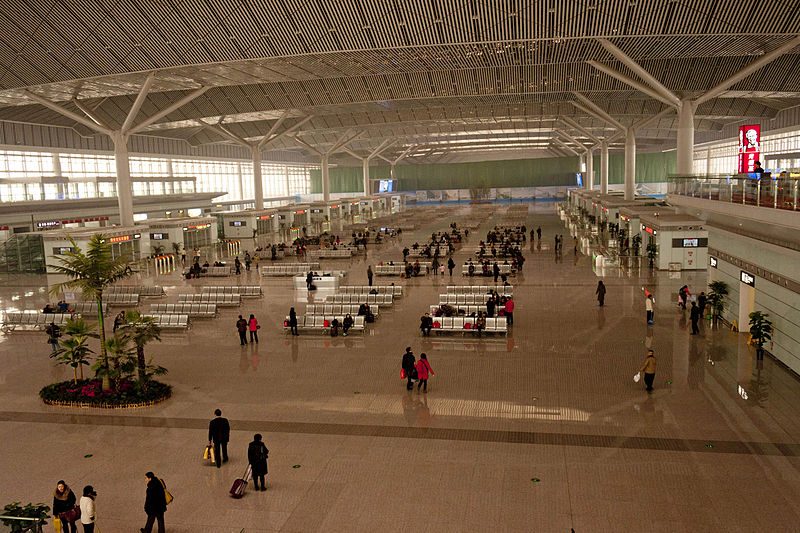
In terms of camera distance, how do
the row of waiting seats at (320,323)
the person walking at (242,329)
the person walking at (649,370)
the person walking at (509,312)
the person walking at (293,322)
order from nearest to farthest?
the person walking at (649,370)
the person walking at (242,329)
the person walking at (293,322)
the row of waiting seats at (320,323)
the person walking at (509,312)

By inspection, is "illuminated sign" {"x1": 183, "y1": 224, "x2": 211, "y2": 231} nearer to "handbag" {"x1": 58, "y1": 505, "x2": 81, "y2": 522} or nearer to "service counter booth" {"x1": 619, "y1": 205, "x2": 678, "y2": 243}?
"service counter booth" {"x1": 619, "y1": 205, "x2": 678, "y2": 243}

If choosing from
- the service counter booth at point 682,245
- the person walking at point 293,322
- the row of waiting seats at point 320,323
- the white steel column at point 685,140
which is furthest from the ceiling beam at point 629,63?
the person walking at point 293,322

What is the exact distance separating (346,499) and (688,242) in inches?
925

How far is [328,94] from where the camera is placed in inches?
1457

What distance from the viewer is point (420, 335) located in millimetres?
17219

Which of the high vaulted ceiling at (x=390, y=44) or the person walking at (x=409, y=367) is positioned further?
the high vaulted ceiling at (x=390, y=44)

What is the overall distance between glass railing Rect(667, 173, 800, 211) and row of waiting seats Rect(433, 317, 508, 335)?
642 centimetres

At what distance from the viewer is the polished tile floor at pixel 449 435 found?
7844 millimetres

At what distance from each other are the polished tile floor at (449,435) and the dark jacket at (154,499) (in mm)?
360

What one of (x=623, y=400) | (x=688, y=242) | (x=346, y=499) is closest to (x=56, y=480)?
(x=346, y=499)

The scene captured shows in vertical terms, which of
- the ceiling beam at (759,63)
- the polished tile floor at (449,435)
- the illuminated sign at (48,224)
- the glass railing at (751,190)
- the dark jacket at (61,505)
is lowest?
the polished tile floor at (449,435)

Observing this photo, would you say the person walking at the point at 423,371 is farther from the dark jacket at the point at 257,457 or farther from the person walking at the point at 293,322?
the person walking at the point at 293,322

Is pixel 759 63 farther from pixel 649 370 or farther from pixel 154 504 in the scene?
pixel 154 504

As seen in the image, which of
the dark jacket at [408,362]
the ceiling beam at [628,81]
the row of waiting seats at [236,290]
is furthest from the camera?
the ceiling beam at [628,81]
